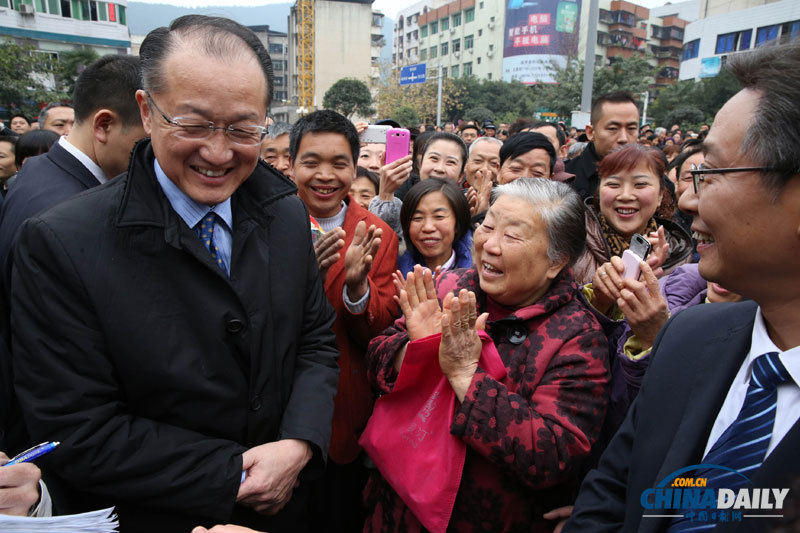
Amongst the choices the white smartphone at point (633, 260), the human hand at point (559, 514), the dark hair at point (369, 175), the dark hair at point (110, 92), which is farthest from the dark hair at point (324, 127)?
the human hand at point (559, 514)

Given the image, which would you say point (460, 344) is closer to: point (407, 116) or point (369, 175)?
point (369, 175)

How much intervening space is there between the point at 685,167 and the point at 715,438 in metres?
3.36

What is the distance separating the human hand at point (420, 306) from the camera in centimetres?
193

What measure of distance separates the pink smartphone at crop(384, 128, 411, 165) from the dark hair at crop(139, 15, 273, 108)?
7.19ft

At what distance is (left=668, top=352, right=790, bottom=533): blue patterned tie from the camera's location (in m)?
1.12

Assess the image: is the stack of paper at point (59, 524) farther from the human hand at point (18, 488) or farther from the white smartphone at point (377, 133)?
the white smartphone at point (377, 133)

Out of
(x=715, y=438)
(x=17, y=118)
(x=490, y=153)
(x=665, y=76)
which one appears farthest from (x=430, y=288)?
(x=665, y=76)

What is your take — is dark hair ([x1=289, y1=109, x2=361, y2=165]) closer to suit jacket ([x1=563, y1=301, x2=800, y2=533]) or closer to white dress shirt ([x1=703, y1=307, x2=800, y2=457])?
suit jacket ([x1=563, y1=301, x2=800, y2=533])

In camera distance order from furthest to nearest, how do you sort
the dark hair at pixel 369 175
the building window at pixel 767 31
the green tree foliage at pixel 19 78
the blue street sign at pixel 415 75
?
the building window at pixel 767 31 → the blue street sign at pixel 415 75 → the green tree foliage at pixel 19 78 → the dark hair at pixel 369 175

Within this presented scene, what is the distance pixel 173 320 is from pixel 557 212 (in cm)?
151

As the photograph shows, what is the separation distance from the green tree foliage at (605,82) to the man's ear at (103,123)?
20.0 m

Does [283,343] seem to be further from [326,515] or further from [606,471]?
[326,515]

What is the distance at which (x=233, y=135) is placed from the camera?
156cm

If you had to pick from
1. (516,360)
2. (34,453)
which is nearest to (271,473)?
(34,453)
